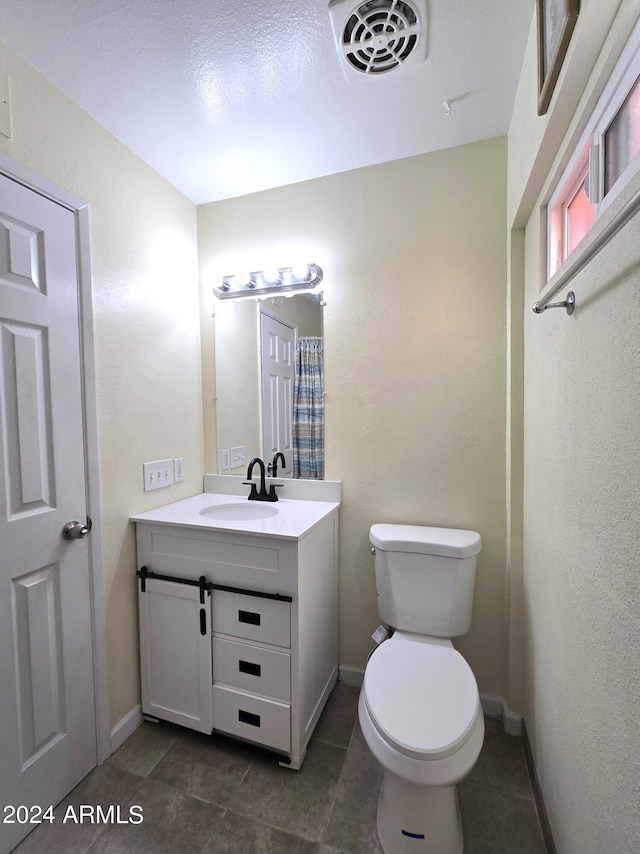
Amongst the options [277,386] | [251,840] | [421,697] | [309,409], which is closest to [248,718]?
[251,840]

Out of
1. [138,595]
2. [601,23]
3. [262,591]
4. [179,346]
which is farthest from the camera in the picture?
[179,346]

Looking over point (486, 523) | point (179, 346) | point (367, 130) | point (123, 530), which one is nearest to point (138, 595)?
point (123, 530)

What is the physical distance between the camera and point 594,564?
2.55 ft

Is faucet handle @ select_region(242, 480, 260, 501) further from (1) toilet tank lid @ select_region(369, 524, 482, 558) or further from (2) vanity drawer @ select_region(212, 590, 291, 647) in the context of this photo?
(1) toilet tank lid @ select_region(369, 524, 482, 558)

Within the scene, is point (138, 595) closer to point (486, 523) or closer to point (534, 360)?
point (486, 523)

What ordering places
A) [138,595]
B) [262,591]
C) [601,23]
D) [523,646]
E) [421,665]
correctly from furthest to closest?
[138,595] < [523,646] < [262,591] < [421,665] < [601,23]

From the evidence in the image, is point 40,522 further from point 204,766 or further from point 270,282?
point 270,282

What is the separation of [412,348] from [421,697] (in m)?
1.29

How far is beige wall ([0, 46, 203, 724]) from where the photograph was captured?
121 centimetres

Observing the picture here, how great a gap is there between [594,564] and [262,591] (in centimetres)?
102

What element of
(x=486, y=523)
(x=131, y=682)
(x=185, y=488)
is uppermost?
(x=185, y=488)

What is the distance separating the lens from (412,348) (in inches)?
63.5

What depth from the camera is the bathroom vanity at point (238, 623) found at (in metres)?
1.29

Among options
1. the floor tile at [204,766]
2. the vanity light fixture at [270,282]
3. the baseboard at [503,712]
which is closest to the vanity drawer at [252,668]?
the floor tile at [204,766]
